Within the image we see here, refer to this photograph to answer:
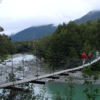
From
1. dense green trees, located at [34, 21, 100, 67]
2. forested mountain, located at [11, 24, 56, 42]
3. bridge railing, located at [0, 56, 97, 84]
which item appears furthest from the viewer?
dense green trees, located at [34, 21, 100, 67]

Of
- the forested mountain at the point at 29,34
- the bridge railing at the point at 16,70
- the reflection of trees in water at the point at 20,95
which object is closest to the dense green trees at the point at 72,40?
the forested mountain at the point at 29,34

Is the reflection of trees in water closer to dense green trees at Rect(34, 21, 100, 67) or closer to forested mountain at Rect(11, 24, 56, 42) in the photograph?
forested mountain at Rect(11, 24, 56, 42)

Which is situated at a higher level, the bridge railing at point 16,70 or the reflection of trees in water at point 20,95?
the bridge railing at point 16,70

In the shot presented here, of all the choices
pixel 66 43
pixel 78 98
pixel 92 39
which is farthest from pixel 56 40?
pixel 78 98

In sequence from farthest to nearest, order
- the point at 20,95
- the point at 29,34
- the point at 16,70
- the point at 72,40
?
the point at 29,34 → the point at 72,40 → the point at 16,70 → the point at 20,95

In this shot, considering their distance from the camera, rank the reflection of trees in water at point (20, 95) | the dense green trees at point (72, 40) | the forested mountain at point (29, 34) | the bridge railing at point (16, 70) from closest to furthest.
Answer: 1. the reflection of trees in water at point (20, 95)
2. the bridge railing at point (16, 70)
3. the forested mountain at point (29, 34)
4. the dense green trees at point (72, 40)

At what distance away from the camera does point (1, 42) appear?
400cm

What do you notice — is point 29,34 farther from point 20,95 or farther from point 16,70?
point 20,95

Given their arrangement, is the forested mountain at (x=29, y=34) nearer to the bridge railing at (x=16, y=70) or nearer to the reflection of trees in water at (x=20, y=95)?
the bridge railing at (x=16, y=70)

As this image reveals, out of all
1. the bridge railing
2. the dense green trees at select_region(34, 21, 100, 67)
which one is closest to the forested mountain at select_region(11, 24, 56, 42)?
the bridge railing

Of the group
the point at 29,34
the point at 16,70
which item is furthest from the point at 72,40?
the point at 16,70

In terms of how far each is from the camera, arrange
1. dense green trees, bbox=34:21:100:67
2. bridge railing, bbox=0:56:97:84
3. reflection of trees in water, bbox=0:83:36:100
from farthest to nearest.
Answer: dense green trees, bbox=34:21:100:67 < bridge railing, bbox=0:56:97:84 < reflection of trees in water, bbox=0:83:36:100

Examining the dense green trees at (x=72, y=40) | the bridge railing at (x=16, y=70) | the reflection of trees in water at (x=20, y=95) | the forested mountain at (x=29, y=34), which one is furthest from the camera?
the dense green trees at (x=72, y=40)

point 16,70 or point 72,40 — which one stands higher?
point 72,40
